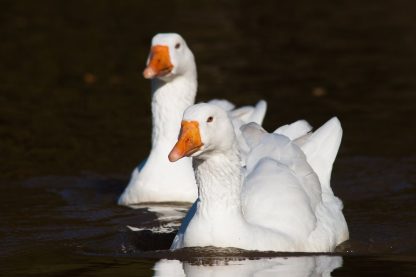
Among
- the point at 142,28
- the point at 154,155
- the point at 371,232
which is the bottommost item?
the point at 371,232

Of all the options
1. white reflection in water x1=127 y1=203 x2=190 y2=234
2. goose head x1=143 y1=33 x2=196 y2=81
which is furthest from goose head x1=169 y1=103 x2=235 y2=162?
goose head x1=143 y1=33 x2=196 y2=81

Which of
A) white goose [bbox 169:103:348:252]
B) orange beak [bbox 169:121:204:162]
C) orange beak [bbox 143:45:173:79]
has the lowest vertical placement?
white goose [bbox 169:103:348:252]

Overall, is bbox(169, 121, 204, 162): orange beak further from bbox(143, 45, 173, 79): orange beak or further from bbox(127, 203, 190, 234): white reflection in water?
bbox(143, 45, 173, 79): orange beak

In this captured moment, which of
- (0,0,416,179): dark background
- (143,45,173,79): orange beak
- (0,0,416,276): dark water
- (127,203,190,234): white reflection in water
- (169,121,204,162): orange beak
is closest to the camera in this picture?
(169,121,204,162): orange beak

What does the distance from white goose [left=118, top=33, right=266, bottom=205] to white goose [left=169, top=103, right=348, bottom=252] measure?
1568 mm

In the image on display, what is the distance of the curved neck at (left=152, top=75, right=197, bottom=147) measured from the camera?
478 inches

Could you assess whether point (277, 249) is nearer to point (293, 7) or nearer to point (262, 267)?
point (262, 267)

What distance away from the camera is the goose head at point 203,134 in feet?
28.1

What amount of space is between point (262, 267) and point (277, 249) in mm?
426

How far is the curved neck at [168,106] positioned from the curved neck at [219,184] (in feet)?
10.5

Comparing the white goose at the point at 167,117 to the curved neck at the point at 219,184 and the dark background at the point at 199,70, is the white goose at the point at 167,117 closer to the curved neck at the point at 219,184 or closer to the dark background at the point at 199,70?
the dark background at the point at 199,70

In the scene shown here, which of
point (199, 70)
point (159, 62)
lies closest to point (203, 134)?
point (159, 62)

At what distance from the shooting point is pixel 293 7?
23.3 m

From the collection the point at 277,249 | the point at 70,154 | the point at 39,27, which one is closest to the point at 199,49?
the point at 39,27
